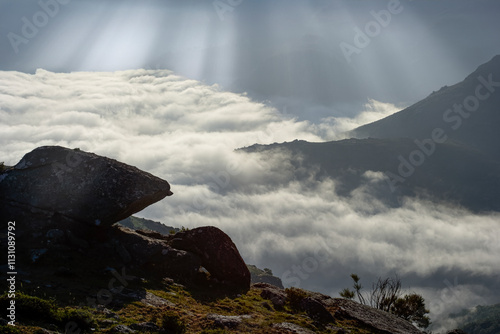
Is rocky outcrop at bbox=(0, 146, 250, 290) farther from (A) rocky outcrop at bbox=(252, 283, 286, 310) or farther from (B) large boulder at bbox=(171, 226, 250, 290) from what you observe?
(A) rocky outcrop at bbox=(252, 283, 286, 310)

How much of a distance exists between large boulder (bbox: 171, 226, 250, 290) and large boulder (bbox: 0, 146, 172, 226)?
5.30 m

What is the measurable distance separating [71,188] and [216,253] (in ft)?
44.5

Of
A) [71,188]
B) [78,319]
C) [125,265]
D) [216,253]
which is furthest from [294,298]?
[71,188]

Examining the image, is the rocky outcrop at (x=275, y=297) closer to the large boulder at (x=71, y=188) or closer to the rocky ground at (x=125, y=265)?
the rocky ground at (x=125, y=265)

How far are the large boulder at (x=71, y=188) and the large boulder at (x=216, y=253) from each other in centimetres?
530

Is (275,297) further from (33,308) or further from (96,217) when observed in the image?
(33,308)

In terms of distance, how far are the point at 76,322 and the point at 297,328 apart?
13204 millimetres

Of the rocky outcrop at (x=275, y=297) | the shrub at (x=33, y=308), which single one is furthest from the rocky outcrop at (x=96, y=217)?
the shrub at (x=33, y=308)

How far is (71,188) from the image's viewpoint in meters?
29.2

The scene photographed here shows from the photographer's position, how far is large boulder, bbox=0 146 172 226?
28.5m

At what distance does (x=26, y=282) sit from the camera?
2098 centimetres

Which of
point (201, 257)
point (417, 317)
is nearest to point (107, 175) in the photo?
point (201, 257)

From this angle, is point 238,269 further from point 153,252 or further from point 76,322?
point 76,322

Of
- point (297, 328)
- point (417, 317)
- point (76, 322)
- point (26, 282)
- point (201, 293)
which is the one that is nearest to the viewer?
point (76, 322)
